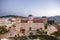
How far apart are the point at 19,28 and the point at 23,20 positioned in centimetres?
14

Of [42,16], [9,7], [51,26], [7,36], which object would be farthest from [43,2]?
[7,36]

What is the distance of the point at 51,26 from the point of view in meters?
2.14

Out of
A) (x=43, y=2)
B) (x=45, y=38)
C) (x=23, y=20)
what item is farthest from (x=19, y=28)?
(x=43, y=2)

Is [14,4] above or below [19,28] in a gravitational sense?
above

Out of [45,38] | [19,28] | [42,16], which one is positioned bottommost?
[45,38]

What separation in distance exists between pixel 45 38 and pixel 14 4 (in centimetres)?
71

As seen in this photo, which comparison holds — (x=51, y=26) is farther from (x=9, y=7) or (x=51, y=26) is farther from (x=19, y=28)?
(x=9, y=7)

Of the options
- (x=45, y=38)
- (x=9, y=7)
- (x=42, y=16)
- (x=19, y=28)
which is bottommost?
(x=45, y=38)

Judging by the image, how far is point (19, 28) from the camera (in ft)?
7.00

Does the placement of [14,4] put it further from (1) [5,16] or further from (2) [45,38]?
(2) [45,38]

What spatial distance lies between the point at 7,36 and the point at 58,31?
0.77m

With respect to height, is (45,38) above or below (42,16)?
below

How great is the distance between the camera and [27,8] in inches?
86.6

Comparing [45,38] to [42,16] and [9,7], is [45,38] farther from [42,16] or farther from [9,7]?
[9,7]
